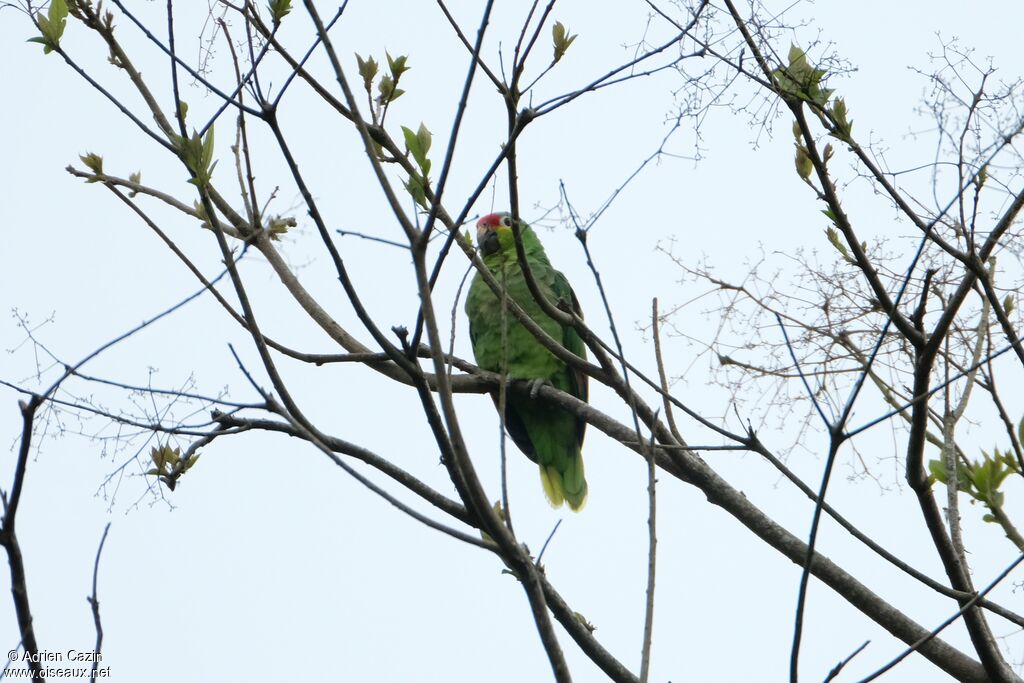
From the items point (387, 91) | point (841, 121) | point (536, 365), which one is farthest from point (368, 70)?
point (536, 365)

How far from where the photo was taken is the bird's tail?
19.7 feet

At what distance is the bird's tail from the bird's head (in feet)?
4.15

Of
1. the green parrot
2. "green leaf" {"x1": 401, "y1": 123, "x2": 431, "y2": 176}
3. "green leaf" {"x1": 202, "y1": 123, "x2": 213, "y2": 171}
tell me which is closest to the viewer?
"green leaf" {"x1": 202, "y1": 123, "x2": 213, "y2": 171}

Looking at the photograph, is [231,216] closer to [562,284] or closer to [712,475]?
[712,475]

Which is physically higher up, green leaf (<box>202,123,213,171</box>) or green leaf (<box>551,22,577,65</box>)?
green leaf (<box>551,22,577,65</box>)

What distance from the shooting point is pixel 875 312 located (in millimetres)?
3088

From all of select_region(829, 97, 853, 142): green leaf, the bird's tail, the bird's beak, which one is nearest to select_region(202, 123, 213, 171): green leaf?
select_region(829, 97, 853, 142): green leaf

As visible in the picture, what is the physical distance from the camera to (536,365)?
5.80 m

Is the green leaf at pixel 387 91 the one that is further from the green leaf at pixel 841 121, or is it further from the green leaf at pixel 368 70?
the green leaf at pixel 841 121

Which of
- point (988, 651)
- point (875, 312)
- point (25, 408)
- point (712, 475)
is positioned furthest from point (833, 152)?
point (25, 408)

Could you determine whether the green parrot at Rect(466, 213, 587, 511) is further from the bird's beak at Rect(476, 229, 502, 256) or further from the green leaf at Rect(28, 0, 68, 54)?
the green leaf at Rect(28, 0, 68, 54)

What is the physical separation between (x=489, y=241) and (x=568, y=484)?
146 cm

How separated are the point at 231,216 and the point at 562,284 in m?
3.01

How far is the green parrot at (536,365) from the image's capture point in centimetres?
580
